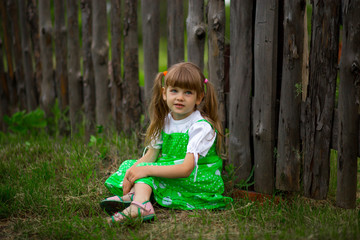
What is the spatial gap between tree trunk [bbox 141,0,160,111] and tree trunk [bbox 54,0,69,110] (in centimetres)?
139

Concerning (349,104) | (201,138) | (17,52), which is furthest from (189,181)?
(17,52)

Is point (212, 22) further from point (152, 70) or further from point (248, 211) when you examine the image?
point (248, 211)

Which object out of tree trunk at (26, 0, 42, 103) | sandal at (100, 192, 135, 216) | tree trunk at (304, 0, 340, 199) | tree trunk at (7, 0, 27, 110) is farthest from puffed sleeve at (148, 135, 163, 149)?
tree trunk at (7, 0, 27, 110)

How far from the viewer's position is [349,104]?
204 cm

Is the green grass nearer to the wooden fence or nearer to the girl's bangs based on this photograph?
the wooden fence

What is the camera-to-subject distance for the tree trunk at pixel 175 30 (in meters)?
3.03

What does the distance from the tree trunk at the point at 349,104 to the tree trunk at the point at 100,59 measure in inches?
97.9

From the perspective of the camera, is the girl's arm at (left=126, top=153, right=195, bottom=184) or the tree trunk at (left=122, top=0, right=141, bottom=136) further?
the tree trunk at (left=122, top=0, right=141, bottom=136)

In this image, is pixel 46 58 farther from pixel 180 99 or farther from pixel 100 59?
pixel 180 99

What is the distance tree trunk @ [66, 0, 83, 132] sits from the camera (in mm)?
3990

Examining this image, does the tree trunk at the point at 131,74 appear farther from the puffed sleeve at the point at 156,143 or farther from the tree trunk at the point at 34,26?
the tree trunk at the point at 34,26

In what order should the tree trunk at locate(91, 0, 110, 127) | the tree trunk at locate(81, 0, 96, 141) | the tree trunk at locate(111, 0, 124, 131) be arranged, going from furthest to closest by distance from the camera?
the tree trunk at locate(81, 0, 96, 141) → the tree trunk at locate(91, 0, 110, 127) → the tree trunk at locate(111, 0, 124, 131)

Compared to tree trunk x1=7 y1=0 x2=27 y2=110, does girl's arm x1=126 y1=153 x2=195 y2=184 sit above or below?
below

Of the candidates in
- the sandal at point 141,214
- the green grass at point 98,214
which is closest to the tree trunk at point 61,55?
the green grass at point 98,214
